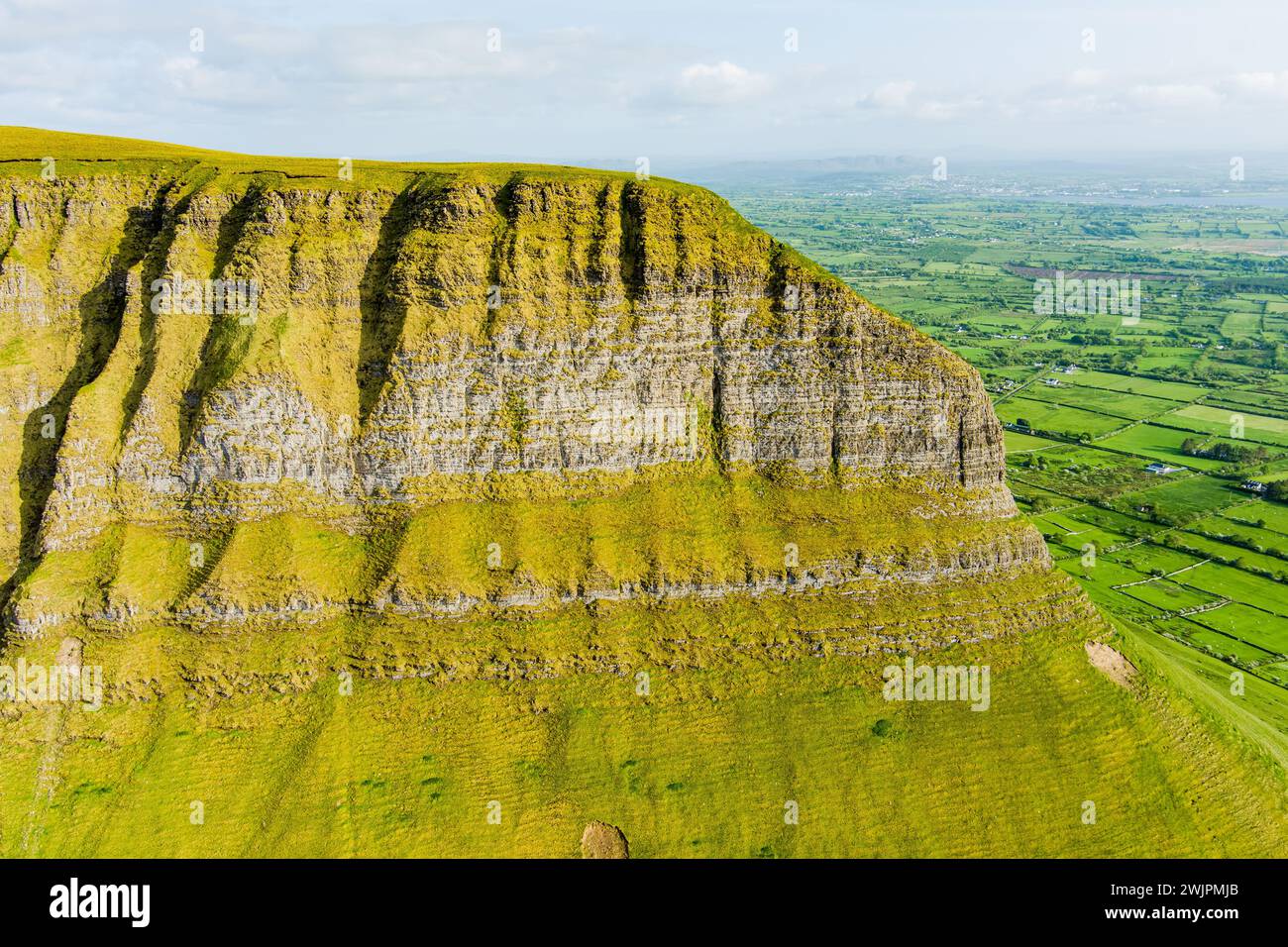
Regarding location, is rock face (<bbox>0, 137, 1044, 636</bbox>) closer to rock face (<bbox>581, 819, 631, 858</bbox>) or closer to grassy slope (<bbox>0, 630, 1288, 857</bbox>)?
grassy slope (<bbox>0, 630, 1288, 857</bbox>)

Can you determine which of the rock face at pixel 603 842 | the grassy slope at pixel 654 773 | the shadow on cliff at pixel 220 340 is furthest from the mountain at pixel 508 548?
the rock face at pixel 603 842

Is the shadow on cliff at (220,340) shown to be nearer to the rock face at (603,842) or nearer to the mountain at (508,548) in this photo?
the mountain at (508,548)

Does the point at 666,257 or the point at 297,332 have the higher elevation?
the point at 666,257

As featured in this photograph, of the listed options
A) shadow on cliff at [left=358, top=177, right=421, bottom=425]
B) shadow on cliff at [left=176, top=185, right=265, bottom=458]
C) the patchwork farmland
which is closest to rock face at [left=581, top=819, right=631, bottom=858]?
shadow on cliff at [left=358, top=177, right=421, bottom=425]

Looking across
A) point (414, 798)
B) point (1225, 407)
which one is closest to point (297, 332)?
point (414, 798)
